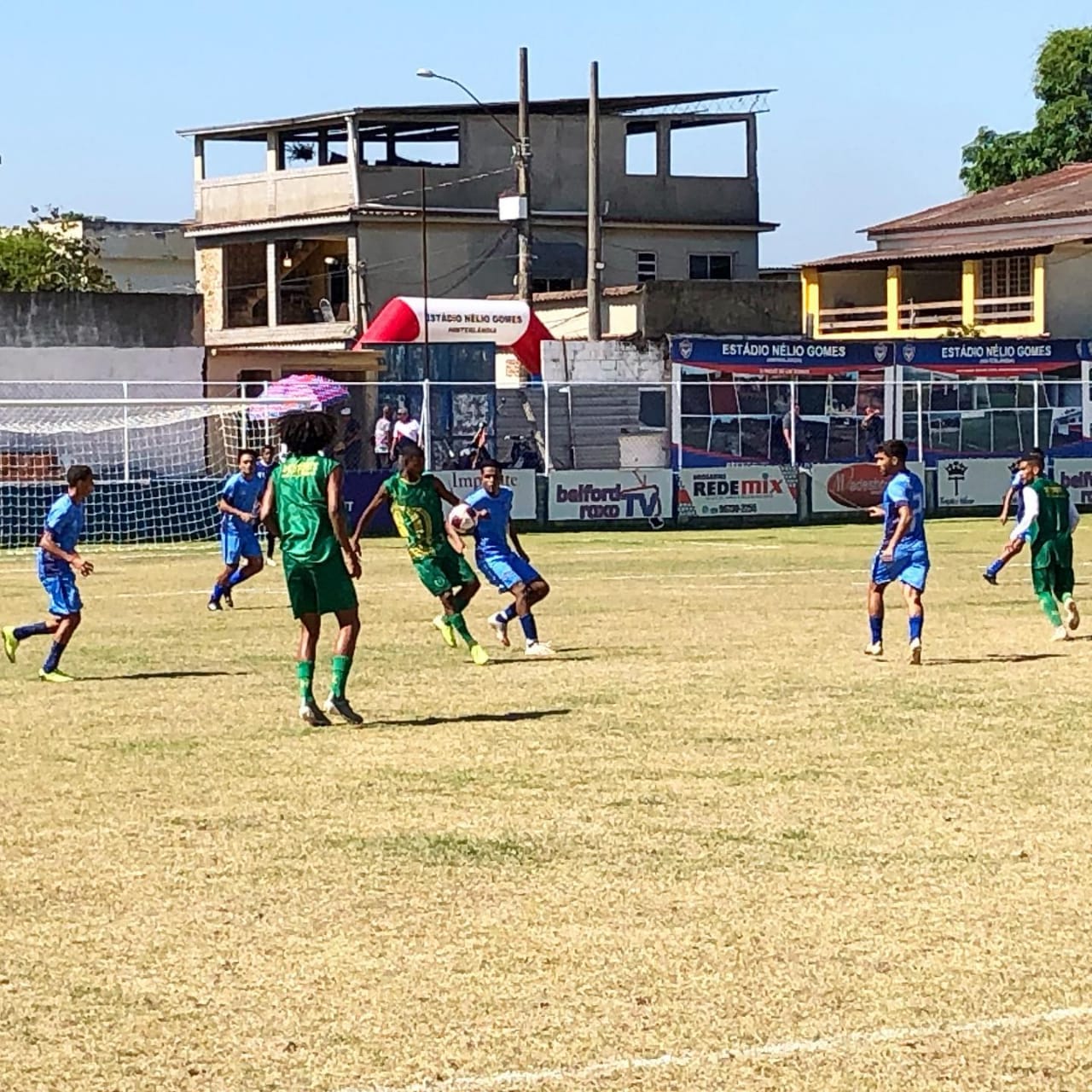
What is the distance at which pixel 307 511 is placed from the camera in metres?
13.9

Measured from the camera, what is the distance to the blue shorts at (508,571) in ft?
61.5

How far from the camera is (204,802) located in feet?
37.8

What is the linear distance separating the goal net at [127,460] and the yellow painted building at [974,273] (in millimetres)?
24487

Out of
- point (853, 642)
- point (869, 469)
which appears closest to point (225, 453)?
point (869, 469)

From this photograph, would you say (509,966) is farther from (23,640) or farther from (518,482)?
(518,482)

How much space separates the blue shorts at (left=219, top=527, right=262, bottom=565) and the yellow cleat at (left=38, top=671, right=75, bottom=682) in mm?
6813

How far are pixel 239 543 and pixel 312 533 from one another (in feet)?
34.8

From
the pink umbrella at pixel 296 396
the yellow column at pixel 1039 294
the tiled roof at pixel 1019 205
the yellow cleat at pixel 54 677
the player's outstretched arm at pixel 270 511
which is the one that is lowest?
the yellow cleat at pixel 54 677

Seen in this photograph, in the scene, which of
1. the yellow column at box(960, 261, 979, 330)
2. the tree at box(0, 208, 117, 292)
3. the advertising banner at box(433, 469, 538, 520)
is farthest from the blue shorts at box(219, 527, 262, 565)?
the tree at box(0, 208, 117, 292)

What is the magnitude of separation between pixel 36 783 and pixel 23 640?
28.6 feet

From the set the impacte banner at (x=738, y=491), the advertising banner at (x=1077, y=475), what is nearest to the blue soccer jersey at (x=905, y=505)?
the impacte banner at (x=738, y=491)

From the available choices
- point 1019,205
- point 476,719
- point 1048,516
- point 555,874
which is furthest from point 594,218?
point 555,874

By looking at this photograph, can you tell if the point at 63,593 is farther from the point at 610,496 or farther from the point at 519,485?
the point at 610,496

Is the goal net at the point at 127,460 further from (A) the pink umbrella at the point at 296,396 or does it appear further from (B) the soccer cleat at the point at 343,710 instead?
(B) the soccer cleat at the point at 343,710
